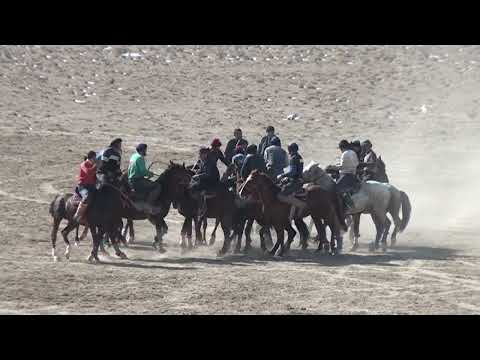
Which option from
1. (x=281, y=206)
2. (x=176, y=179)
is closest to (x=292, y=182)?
(x=281, y=206)

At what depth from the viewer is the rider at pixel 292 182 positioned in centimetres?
2561

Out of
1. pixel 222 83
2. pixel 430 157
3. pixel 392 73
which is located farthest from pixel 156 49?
pixel 430 157

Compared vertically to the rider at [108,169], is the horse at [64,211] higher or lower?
lower

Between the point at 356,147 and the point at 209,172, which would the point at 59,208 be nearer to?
the point at 209,172

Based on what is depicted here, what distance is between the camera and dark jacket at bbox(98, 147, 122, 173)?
25047 millimetres

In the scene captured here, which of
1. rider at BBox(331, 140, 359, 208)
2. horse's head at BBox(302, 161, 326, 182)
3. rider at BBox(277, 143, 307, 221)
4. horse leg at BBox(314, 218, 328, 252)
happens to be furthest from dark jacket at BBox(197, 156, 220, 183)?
rider at BBox(331, 140, 359, 208)

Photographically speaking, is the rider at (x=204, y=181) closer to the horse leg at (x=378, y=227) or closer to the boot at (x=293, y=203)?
the boot at (x=293, y=203)

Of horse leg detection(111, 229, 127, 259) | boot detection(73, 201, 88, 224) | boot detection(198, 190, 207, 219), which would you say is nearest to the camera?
boot detection(73, 201, 88, 224)

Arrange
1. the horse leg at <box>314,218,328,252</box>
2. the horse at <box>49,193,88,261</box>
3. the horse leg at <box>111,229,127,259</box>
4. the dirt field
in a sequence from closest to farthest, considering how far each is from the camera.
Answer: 1. the dirt field
2. the horse at <box>49,193,88,261</box>
3. the horse leg at <box>111,229,127,259</box>
4. the horse leg at <box>314,218,328,252</box>

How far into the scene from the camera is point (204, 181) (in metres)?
26.3

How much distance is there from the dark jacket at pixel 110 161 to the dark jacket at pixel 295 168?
364cm

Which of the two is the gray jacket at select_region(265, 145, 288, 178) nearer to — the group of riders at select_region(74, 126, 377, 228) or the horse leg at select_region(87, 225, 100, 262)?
the group of riders at select_region(74, 126, 377, 228)

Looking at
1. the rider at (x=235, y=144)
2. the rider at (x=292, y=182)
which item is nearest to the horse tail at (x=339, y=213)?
the rider at (x=292, y=182)

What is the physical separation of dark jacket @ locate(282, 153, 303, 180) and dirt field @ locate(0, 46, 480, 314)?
5.88 ft
